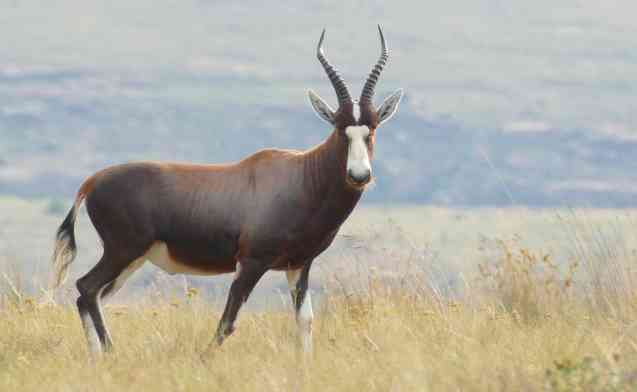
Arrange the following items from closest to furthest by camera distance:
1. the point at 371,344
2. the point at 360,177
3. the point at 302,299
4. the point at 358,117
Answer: the point at 360,177
the point at 358,117
the point at 371,344
the point at 302,299

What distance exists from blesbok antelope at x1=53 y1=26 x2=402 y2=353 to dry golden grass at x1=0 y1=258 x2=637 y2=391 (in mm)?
531

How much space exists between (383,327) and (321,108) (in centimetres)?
187

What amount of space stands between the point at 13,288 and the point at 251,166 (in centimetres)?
360

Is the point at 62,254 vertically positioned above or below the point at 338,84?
below

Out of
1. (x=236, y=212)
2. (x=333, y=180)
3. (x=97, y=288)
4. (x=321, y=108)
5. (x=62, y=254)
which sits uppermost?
(x=321, y=108)

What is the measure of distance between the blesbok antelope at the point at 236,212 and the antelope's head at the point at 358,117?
1 centimetres

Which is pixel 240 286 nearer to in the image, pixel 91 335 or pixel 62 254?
pixel 91 335

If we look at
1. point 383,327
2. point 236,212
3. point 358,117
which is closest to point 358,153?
point 358,117

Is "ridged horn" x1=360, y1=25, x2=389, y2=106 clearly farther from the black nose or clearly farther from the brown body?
the black nose

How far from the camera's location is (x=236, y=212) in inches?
503

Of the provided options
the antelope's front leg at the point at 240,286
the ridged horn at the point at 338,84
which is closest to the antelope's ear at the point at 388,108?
the ridged horn at the point at 338,84

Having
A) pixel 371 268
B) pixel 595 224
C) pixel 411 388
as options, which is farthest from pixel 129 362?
pixel 595 224

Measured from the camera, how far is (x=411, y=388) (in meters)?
10.1

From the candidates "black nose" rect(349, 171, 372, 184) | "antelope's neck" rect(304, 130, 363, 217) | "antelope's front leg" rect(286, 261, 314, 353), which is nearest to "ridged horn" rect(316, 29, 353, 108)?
"antelope's neck" rect(304, 130, 363, 217)
